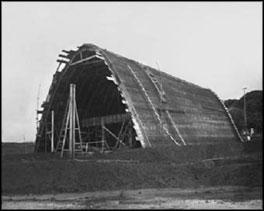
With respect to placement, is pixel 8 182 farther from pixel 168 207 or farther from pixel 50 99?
pixel 50 99

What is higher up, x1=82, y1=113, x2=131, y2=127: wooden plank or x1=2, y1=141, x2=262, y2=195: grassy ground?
x1=82, y1=113, x2=131, y2=127: wooden plank

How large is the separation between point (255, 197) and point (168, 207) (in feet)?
16.1

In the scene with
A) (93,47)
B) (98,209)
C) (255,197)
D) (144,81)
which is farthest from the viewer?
(144,81)

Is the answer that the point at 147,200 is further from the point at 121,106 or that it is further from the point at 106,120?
the point at 121,106

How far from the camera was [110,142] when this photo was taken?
47875 mm

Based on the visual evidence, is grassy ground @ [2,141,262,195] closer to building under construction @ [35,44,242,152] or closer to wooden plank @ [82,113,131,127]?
building under construction @ [35,44,242,152]

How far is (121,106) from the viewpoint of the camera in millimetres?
49188

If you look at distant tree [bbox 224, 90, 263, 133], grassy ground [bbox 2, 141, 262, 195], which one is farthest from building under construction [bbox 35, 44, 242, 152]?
distant tree [bbox 224, 90, 263, 133]

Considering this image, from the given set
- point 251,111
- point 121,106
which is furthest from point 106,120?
point 251,111

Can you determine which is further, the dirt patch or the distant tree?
the distant tree

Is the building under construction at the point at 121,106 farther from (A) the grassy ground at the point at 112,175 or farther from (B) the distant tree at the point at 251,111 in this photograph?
(B) the distant tree at the point at 251,111

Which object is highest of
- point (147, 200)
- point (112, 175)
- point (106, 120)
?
point (106, 120)

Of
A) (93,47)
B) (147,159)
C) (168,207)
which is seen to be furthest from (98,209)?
(93,47)

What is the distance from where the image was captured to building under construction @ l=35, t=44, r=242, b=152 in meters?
36.8
